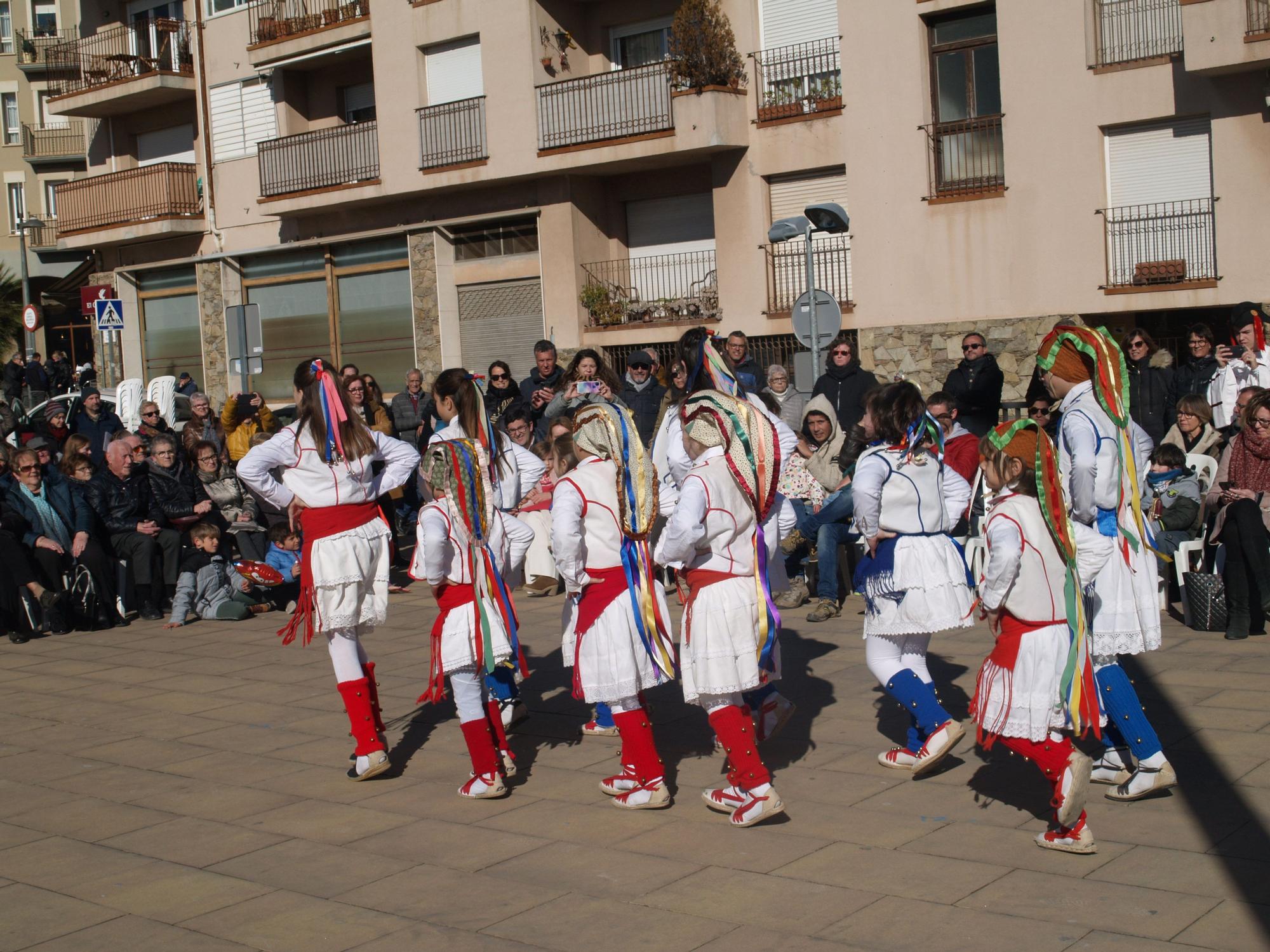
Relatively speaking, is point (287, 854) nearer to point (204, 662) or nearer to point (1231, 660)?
point (204, 662)

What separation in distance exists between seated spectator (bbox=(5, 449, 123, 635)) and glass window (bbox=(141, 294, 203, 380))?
66.3 feet

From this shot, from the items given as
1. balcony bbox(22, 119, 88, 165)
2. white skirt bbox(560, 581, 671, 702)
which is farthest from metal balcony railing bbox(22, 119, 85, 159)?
white skirt bbox(560, 581, 671, 702)

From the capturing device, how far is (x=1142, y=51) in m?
19.4

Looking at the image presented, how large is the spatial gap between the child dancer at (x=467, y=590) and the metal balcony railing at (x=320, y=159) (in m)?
21.7

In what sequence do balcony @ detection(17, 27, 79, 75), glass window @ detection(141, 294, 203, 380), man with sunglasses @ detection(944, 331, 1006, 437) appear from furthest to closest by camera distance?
1. balcony @ detection(17, 27, 79, 75)
2. glass window @ detection(141, 294, 203, 380)
3. man with sunglasses @ detection(944, 331, 1006, 437)

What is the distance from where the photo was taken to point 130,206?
32188 millimetres

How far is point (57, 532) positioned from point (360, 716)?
6777 mm

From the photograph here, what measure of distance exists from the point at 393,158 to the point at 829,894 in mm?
23621

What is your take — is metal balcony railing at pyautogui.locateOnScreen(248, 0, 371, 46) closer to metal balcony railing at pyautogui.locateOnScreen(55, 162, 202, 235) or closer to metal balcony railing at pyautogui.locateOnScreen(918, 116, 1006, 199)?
metal balcony railing at pyautogui.locateOnScreen(55, 162, 202, 235)

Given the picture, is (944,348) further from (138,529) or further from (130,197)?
(130,197)

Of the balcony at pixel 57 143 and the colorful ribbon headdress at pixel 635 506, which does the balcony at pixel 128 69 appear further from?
the colorful ribbon headdress at pixel 635 506

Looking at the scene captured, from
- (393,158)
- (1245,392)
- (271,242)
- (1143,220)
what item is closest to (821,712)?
(1245,392)

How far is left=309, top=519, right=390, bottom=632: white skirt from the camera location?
7.05 meters

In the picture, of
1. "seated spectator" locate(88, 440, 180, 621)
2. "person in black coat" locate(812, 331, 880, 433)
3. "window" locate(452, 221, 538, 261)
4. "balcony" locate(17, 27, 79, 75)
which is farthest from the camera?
"balcony" locate(17, 27, 79, 75)
